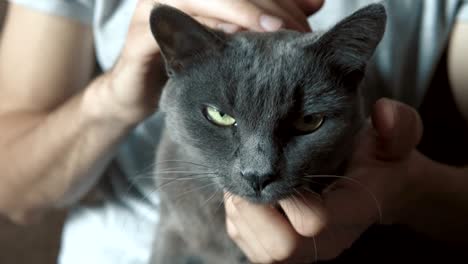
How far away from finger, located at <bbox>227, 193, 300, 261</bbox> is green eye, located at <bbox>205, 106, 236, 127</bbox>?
0.40ft

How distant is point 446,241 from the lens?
931 mm

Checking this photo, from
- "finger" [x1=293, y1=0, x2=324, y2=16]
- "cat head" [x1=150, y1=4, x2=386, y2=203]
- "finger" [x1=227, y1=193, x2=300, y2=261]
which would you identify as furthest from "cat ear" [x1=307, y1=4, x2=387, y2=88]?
"finger" [x1=227, y1=193, x2=300, y2=261]

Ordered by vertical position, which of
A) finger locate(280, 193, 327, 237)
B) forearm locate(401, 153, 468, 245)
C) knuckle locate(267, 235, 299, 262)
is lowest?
forearm locate(401, 153, 468, 245)

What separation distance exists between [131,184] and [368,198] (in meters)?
0.51

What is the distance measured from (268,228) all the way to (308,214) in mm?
63

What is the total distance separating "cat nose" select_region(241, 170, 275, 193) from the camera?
58cm

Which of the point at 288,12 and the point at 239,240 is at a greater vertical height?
the point at 288,12

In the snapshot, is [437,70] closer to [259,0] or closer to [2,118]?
[259,0]

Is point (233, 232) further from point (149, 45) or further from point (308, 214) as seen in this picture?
point (149, 45)

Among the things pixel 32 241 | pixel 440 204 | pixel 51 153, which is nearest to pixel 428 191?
pixel 440 204

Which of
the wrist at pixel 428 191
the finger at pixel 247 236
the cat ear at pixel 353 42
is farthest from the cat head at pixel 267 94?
the wrist at pixel 428 191

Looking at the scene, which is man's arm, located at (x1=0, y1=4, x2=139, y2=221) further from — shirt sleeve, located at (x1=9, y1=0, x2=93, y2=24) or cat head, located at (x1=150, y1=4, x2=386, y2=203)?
cat head, located at (x1=150, y1=4, x2=386, y2=203)

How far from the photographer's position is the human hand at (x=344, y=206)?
26.9 inches

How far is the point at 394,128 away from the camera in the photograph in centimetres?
74
